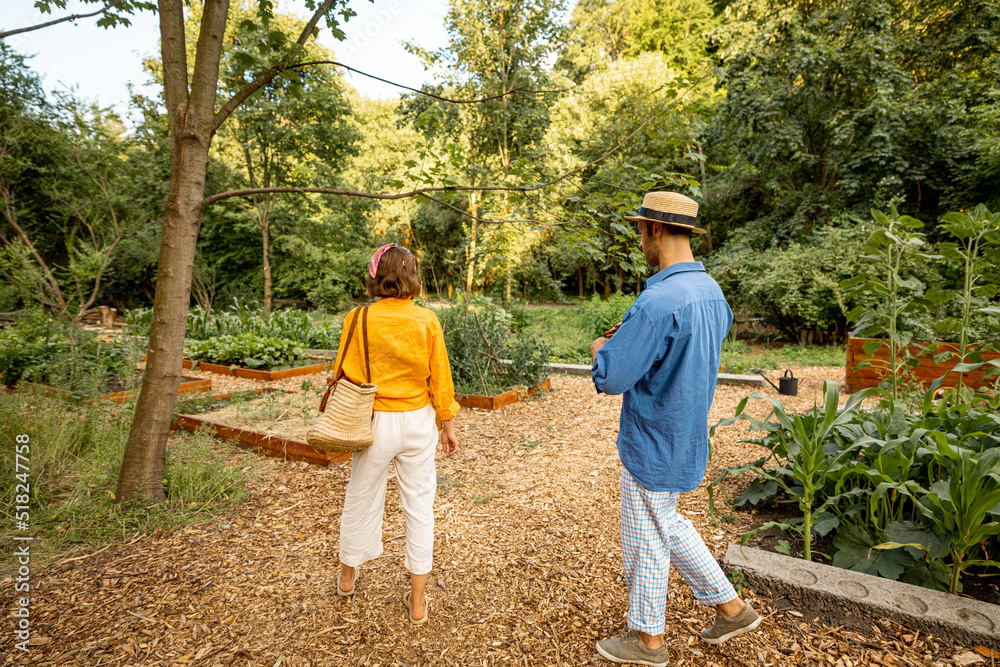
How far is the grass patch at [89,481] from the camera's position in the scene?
2.78 metres

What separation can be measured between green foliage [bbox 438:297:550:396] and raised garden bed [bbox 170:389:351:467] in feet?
7.02

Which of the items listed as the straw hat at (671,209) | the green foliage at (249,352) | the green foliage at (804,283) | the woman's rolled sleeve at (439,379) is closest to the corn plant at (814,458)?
the straw hat at (671,209)

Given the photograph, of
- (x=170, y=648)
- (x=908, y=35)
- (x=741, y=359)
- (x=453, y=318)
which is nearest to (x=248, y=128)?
(x=453, y=318)

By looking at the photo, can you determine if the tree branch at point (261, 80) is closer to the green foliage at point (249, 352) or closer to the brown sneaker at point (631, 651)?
the brown sneaker at point (631, 651)

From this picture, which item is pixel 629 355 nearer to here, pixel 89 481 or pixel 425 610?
pixel 425 610

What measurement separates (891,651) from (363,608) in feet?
7.26

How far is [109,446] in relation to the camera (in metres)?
3.52

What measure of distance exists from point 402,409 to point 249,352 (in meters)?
6.31

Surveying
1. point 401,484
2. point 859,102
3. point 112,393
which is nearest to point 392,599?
point 401,484

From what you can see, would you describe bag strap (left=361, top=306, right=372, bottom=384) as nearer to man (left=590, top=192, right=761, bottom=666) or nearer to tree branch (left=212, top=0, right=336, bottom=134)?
man (left=590, top=192, right=761, bottom=666)

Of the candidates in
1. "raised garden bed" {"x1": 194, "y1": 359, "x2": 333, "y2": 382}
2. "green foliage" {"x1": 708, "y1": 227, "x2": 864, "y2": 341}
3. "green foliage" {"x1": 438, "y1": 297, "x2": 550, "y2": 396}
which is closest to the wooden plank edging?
"green foliage" {"x1": 438, "y1": 297, "x2": 550, "y2": 396}

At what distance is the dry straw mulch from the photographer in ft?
6.64

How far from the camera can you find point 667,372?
1827 mm

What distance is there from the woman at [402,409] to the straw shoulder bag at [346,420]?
7cm
